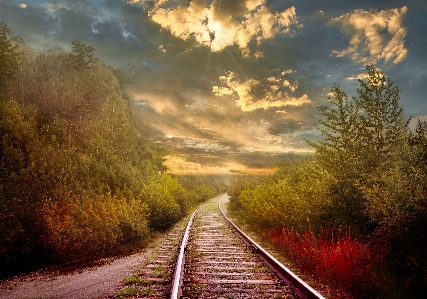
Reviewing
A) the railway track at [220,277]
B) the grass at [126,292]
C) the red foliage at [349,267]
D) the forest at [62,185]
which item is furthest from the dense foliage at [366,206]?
the forest at [62,185]

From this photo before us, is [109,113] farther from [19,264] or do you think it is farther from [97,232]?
[19,264]

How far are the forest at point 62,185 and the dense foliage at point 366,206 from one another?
6623 mm

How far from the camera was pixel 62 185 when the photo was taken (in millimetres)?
9766

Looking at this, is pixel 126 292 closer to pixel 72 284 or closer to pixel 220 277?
pixel 72 284

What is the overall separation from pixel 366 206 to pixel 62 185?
1027 cm

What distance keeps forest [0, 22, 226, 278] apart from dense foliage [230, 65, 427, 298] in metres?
6.62

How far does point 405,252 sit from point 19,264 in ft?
31.3

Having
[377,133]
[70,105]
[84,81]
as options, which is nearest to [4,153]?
[70,105]

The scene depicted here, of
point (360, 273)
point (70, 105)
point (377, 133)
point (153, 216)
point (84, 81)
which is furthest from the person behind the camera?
point (84, 81)

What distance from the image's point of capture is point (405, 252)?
5.11m

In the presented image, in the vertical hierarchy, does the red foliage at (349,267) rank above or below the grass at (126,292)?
below

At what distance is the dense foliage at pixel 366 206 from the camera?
4.97 m

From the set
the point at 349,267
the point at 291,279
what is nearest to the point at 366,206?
the point at 349,267

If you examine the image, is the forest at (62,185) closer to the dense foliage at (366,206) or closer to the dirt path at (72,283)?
the dirt path at (72,283)
